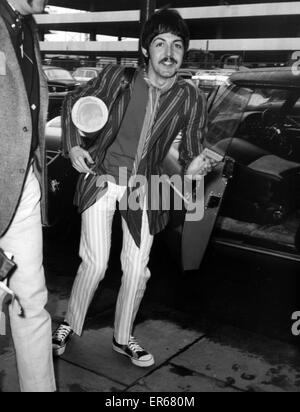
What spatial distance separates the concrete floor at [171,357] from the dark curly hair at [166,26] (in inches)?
67.2

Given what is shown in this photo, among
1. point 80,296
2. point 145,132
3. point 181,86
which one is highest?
point 181,86

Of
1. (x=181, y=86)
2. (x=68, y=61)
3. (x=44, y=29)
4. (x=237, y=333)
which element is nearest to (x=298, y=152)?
(x=237, y=333)

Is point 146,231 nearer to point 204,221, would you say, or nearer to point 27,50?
point 204,221

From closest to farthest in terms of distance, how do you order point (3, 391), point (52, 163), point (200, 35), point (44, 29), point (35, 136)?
point (35, 136)
point (3, 391)
point (52, 163)
point (200, 35)
point (44, 29)

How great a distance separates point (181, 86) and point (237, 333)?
1.61 m

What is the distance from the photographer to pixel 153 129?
2738 mm

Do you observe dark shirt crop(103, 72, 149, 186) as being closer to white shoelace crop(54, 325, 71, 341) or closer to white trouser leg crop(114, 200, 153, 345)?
white trouser leg crop(114, 200, 153, 345)

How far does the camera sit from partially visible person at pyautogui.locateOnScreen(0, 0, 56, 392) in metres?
1.97

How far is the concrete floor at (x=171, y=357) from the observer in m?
2.79

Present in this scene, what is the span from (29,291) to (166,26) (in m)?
1.44

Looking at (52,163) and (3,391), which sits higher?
(52,163)

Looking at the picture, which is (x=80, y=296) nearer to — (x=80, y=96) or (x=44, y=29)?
(x=80, y=96)

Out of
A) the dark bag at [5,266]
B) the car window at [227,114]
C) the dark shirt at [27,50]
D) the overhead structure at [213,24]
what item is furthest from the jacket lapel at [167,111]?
the overhead structure at [213,24]

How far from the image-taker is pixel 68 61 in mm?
32844
